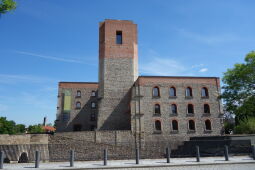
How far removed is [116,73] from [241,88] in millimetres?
15632

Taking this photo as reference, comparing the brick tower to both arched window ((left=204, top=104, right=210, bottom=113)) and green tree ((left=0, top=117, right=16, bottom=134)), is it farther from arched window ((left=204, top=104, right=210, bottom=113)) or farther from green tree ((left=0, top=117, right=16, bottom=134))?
green tree ((left=0, top=117, right=16, bottom=134))

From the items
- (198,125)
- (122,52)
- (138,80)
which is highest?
(122,52)

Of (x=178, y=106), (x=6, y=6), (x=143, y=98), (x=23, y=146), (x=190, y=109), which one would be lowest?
(x=23, y=146)

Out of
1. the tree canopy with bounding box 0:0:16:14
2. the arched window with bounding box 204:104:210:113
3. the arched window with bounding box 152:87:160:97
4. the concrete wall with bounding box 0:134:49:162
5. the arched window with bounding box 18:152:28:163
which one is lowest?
the arched window with bounding box 18:152:28:163

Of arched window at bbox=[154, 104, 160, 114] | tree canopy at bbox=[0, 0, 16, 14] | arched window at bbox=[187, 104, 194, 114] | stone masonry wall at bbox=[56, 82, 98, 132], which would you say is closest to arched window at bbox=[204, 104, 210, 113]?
arched window at bbox=[187, 104, 194, 114]

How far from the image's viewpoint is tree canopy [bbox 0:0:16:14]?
10.5 meters

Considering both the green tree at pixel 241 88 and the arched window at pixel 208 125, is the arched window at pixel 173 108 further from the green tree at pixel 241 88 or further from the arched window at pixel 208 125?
the green tree at pixel 241 88

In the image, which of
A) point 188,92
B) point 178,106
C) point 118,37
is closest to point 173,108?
point 178,106

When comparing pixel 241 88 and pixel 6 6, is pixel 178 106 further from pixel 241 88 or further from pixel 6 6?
pixel 6 6

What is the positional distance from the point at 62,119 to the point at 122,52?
16.8m

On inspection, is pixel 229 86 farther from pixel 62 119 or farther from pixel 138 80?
pixel 62 119

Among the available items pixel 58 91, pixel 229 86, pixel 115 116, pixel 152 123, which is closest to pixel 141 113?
pixel 152 123

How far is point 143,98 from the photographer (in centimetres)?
2850

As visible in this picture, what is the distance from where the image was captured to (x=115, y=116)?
2986 cm
